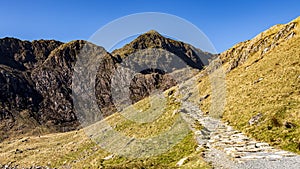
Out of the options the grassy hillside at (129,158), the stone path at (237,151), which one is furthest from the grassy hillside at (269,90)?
the grassy hillside at (129,158)

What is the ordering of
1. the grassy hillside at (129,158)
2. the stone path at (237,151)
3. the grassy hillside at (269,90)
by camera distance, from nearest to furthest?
the stone path at (237,151), the grassy hillside at (129,158), the grassy hillside at (269,90)

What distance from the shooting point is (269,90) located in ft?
189

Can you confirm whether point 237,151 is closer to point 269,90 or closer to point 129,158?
point 129,158

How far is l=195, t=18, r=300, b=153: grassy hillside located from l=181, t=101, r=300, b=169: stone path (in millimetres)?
1701

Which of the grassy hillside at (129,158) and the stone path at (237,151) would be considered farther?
the grassy hillside at (129,158)

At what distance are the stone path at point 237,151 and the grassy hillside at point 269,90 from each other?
170 centimetres

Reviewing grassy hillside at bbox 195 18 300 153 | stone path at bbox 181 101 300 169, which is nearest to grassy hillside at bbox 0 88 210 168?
stone path at bbox 181 101 300 169

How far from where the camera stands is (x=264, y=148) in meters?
34.9

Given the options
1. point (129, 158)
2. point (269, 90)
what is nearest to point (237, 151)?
point (129, 158)

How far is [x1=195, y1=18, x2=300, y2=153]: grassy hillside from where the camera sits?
39281mm

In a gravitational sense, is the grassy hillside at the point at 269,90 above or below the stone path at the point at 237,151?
above

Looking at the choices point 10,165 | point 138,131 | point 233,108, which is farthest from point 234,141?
point 10,165

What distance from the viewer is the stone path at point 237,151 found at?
30028 mm

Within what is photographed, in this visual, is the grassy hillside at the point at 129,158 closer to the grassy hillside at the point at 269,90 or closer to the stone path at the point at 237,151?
the stone path at the point at 237,151
